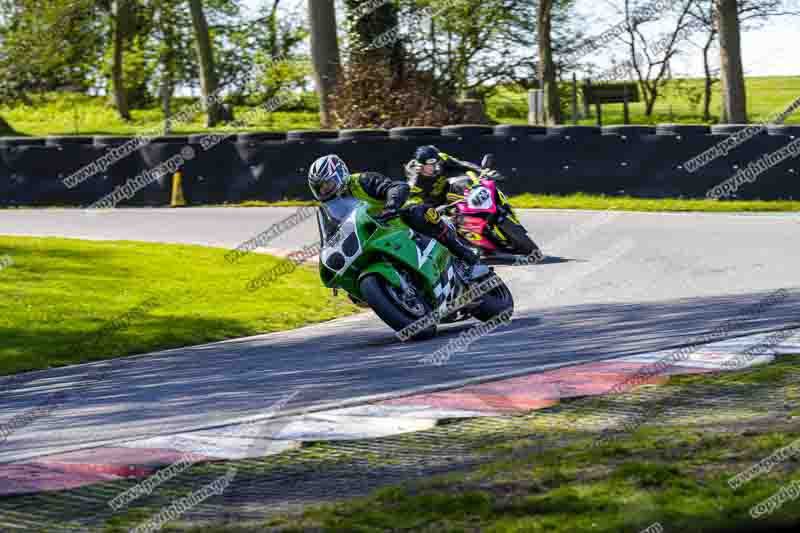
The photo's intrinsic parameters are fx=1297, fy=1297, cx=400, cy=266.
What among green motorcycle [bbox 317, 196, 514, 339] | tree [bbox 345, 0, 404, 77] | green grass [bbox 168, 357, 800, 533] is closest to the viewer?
green grass [bbox 168, 357, 800, 533]

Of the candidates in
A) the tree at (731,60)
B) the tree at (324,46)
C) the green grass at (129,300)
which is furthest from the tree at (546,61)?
the green grass at (129,300)

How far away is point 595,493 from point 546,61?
28326 millimetres

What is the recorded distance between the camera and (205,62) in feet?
125

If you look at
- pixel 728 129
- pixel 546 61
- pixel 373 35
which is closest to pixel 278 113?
pixel 546 61

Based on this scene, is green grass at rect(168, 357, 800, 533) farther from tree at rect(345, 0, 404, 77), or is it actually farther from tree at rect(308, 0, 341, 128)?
tree at rect(308, 0, 341, 128)

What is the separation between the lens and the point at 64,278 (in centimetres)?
1508

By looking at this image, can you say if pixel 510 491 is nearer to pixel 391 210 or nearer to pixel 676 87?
pixel 391 210

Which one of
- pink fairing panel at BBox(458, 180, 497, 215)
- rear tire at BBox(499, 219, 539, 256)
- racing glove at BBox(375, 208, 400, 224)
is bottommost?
rear tire at BBox(499, 219, 539, 256)

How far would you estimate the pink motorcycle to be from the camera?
1511 centimetres

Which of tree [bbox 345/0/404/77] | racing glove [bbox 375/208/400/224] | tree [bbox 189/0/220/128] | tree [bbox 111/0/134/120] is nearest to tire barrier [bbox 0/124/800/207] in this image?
tree [bbox 345/0/404/77]

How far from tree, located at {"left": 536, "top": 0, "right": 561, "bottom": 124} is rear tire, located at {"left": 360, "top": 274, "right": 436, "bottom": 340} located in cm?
2212

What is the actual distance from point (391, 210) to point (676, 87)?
27.4 m

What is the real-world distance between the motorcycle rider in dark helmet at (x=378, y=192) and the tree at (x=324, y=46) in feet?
66.2

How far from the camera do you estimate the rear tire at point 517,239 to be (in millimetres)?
15227
